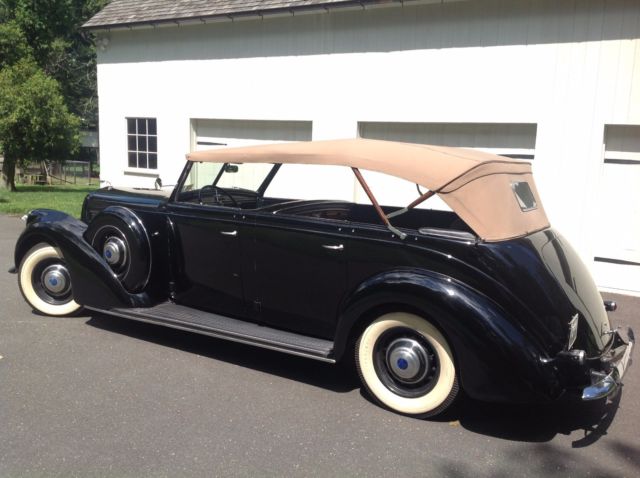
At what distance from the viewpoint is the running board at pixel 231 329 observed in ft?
13.0

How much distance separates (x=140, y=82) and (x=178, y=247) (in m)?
8.34

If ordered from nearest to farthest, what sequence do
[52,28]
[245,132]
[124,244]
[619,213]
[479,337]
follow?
[479,337] → [124,244] → [619,213] → [245,132] → [52,28]

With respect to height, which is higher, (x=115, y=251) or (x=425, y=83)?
(x=425, y=83)

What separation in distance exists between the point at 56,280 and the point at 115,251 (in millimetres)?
959

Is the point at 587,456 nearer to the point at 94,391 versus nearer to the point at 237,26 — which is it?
the point at 94,391

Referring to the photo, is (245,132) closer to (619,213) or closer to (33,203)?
(619,213)

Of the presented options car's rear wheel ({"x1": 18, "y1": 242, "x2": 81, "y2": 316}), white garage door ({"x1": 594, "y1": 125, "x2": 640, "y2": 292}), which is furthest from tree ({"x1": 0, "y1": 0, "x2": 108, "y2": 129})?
white garage door ({"x1": 594, "y1": 125, "x2": 640, "y2": 292})

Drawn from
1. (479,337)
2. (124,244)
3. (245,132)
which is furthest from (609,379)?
(245,132)

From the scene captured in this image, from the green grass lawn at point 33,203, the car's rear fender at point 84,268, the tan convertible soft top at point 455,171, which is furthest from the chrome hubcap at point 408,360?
the green grass lawn at point 33,203

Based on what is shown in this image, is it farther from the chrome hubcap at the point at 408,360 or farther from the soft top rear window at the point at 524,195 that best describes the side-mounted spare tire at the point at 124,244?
the soft top rear window at the point at 524,195

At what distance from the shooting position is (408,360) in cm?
366

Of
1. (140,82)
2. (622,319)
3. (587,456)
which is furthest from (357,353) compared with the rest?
(140,82)

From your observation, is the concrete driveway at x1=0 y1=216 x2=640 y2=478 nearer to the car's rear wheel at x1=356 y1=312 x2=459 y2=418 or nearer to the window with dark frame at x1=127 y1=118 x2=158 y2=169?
the car's rear wheel at x1=356 y1=312 x2=459 y2=418

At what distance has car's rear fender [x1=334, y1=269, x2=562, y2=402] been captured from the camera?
3.28 meters
